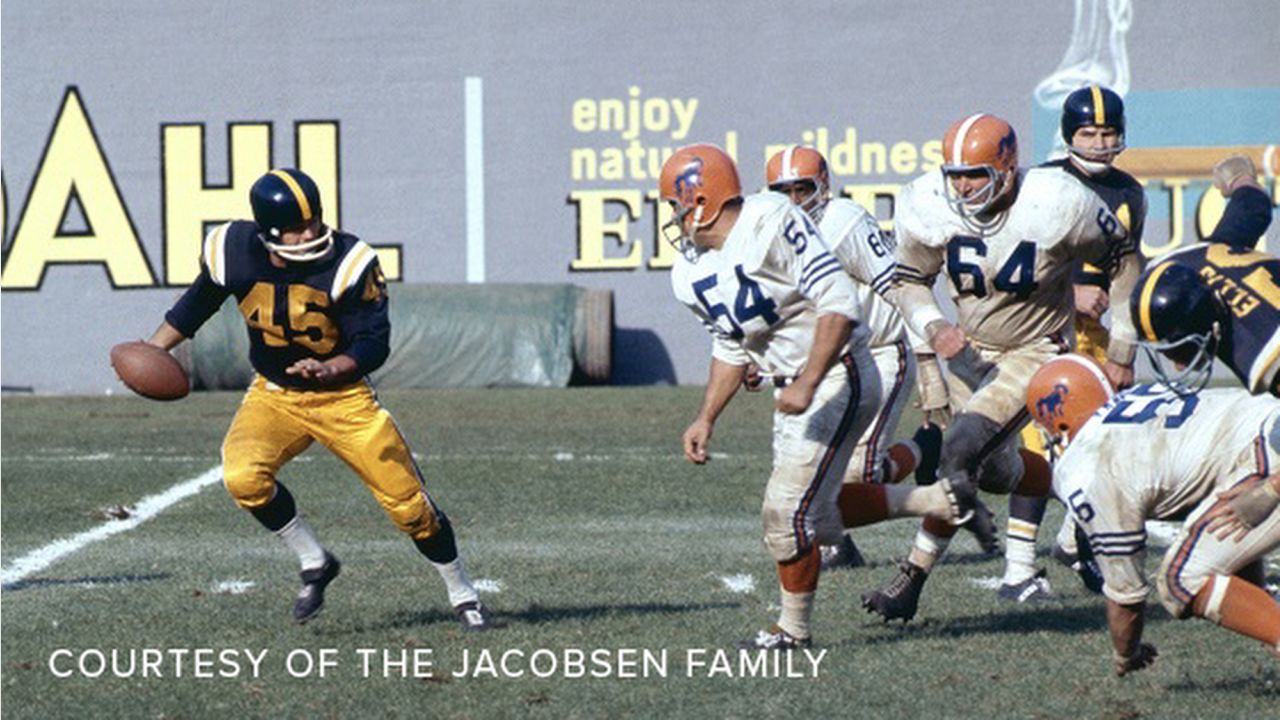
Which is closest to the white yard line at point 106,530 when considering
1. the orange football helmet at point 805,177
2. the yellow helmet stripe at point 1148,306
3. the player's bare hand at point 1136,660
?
the orange football helmet at point 805,177

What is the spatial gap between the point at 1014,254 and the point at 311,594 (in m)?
2.85

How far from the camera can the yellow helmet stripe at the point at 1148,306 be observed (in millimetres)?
6348

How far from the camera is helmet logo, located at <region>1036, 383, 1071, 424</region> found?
6.88 m

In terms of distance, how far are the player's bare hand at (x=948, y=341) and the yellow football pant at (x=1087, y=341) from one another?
131 centimetres

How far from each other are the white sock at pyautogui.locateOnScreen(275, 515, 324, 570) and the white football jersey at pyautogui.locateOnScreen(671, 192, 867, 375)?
5.49 feet

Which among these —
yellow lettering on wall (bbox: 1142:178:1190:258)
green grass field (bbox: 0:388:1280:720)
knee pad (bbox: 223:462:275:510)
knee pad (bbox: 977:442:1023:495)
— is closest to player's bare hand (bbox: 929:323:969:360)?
knee pad (bbox: 977:442:1023:495)

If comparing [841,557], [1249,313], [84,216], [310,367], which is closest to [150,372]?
[310,367]

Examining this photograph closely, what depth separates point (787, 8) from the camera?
800 inches

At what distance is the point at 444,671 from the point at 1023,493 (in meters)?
2.64

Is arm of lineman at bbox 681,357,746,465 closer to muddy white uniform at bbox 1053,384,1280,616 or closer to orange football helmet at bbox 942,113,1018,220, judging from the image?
orange football helmet at bbox 942,113,1018,220

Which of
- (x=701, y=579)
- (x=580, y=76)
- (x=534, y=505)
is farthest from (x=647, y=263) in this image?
(x=701, y=579)

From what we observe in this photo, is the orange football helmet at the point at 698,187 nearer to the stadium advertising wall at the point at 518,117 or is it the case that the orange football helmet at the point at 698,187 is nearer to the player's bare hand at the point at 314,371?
the player's bare hand at the point at 314,371

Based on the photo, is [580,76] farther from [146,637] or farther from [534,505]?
[146,637]

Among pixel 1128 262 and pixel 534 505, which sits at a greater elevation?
pixel 1128 262
